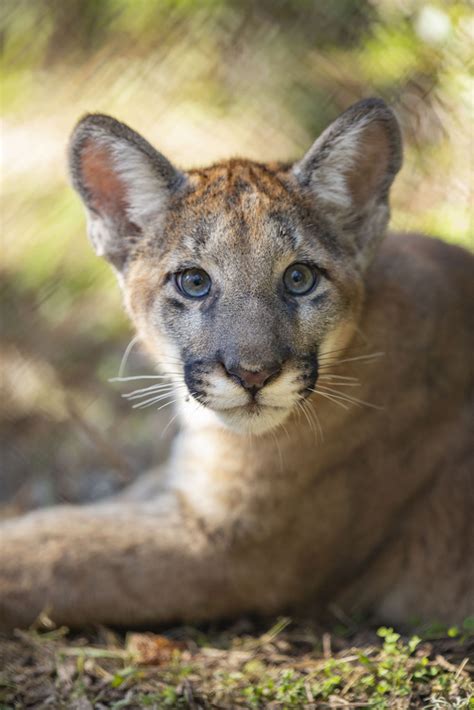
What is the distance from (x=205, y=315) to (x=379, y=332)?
81cm

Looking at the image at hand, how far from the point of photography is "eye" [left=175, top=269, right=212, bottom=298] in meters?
3.26

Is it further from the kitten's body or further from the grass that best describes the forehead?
the grass

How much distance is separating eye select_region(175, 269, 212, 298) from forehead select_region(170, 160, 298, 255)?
80mm

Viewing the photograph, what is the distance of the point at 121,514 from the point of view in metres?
3.95

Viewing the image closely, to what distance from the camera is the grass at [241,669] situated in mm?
2904

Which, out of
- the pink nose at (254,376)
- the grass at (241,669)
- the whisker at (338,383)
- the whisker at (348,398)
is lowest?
the grass at (241,669)

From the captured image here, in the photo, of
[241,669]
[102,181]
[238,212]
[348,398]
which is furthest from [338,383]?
[102,181]

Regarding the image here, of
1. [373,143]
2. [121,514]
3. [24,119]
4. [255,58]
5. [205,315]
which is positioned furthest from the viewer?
[24,119]

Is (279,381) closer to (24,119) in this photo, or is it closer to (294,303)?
(294,303)

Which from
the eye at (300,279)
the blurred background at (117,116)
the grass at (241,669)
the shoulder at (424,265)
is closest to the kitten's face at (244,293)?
the eye at (300,279)

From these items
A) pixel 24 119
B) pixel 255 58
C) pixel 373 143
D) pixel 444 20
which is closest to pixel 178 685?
pixel 373 143

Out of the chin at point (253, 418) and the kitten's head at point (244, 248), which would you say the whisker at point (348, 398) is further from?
the chin at point (253, 418)

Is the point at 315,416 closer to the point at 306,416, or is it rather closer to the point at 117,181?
the point at 306,416

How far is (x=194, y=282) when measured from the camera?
3293mm
